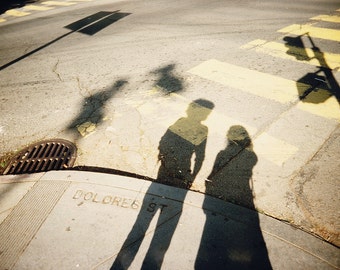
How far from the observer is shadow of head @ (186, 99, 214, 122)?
14.3ft

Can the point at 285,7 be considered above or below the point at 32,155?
above

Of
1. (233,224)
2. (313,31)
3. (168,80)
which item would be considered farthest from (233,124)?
(313,31)

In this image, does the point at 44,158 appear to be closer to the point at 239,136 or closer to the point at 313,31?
the point at 239,136

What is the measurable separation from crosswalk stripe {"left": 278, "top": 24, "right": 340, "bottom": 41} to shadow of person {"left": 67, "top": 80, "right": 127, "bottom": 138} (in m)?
5.64

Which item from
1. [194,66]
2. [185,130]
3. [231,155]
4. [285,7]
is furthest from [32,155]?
[285,7]

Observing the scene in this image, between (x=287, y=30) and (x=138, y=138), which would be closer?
(x=138, y=138)

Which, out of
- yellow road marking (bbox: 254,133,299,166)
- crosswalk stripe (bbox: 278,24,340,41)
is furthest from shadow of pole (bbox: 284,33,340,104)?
yellow road marking (bbox: 254,133,299,166)

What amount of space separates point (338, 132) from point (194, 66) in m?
3.54

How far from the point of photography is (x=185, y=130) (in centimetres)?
411

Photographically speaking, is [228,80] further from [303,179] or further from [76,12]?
[76,12]

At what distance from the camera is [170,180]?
335cm

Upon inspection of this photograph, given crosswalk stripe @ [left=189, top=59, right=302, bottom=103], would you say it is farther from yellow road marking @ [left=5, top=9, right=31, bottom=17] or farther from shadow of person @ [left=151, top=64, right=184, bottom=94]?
yellow road marking @ [left=5, top=9, right=31, bottom=17]

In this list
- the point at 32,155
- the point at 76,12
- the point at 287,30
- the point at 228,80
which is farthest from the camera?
the point at 76,12

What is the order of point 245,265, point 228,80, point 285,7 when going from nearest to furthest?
point 245,265 → point 228,80 → point 285,7
